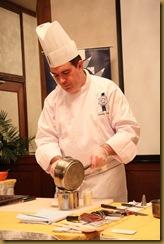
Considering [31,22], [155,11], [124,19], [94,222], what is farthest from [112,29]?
[31,22]

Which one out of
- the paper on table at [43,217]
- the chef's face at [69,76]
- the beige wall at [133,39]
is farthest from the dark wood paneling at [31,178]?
the paper on table at [43,217]

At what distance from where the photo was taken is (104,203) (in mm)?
1438

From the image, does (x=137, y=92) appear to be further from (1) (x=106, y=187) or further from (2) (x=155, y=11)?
(1) (x=106, y=187)

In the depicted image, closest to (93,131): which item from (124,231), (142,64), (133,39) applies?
(124,231)

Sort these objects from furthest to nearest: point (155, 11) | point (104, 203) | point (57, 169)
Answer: point (155, 11)
point (104, 203)
point (57, 169)

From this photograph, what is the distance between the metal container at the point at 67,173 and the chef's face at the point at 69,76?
1.39 ft

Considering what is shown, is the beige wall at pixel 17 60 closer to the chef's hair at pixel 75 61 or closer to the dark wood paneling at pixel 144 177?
the dark wood paneling at pixel 144 177

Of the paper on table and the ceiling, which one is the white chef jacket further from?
the ceiling

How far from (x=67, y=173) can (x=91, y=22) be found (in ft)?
5.55

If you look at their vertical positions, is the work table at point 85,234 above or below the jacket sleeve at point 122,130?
below

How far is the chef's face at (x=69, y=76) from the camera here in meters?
1.61

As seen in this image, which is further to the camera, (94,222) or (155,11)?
(155,11)

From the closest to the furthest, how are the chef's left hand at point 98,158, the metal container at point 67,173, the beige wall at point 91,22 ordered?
the metal container at point 67,173
the chef's left hand at point 98,158
the beige wall at point 91,22

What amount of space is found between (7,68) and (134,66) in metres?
2.25
